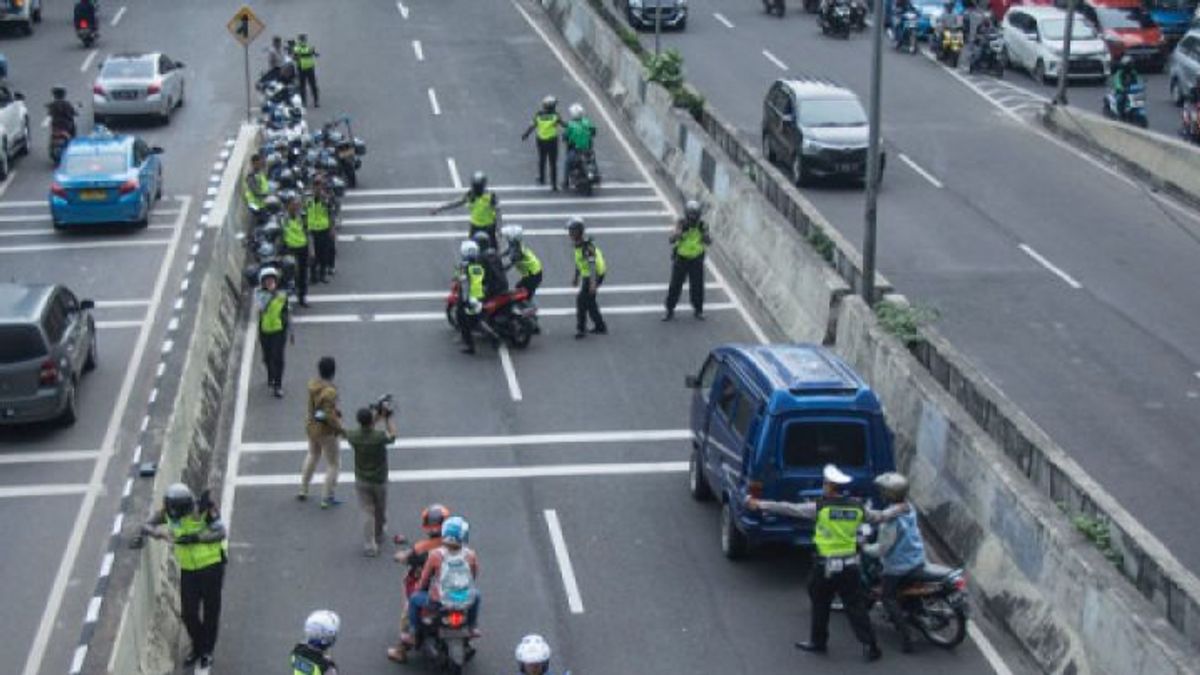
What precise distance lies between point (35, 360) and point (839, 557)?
37.4 ft

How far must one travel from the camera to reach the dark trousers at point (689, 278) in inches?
1091

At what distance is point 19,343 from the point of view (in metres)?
24.0

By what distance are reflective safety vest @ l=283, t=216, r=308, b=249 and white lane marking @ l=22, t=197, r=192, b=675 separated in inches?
92.7

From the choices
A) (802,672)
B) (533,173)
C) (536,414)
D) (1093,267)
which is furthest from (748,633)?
(533,173)

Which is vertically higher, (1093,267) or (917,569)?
(917,569)

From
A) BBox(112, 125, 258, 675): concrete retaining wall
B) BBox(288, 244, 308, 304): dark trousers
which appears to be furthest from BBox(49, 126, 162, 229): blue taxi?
BBox(288, 244, 308, 304): dark trousers

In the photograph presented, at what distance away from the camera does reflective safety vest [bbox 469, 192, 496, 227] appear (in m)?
31.0

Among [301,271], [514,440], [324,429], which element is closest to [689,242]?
[514,440]

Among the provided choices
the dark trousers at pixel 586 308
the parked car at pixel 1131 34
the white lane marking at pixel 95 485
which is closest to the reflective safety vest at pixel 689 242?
the dark trousers at pixel 586 308

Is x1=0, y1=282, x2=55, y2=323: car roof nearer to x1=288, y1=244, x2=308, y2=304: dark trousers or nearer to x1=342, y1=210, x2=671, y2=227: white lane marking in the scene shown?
x1=288, y1=244, x2=308, y2=304: dark trousers

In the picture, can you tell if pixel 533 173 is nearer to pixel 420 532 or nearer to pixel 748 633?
pixel 420 532

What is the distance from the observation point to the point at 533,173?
37.8 metres

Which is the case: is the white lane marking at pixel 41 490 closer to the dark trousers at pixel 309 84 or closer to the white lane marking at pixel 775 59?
the dark trousers at pixel 309 84

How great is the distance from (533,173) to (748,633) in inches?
815
